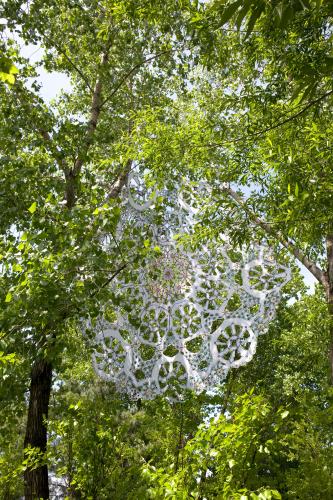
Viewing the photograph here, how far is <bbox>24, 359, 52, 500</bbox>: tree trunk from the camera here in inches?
244

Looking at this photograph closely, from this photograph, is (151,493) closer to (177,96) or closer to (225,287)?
(225,287)

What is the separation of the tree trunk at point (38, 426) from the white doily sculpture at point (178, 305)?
1059 millimetres

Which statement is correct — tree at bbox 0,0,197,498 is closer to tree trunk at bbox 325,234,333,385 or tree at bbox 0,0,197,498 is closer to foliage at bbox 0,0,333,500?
foliage at bbox 0,0,333,500

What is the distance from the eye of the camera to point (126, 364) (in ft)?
20.3

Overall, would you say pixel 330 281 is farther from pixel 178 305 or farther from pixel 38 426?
pixel 38 426

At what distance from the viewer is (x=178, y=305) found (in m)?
6.15

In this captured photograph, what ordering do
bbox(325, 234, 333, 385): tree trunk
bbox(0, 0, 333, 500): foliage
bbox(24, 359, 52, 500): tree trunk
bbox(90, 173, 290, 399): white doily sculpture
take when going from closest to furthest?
bbox(0, 0, 333, 500): foliage → bbox(90, 173, 290, 399): white doily sculpture → bbox(24, 359, 52, 500): tree trunk → bbox(325, 234, 333, 385): tree trunk

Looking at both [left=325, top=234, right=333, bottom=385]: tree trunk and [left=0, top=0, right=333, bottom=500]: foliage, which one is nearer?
[left=0, top=0, right=333, bottom=500]: foliage

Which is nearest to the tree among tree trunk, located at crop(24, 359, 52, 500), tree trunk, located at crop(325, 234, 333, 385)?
tree trunk, located at crop(24, 359, 52, 500)

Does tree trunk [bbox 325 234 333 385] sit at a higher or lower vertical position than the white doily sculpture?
higher

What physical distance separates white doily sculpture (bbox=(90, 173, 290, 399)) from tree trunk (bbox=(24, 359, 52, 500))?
3.47 feet

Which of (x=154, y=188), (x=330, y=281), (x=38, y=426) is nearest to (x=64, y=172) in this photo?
(x=154, y=188)

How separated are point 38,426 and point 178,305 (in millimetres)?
2564

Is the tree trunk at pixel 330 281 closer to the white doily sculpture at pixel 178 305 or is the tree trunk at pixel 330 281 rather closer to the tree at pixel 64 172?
the white doily sculpture at pixel 178 305
